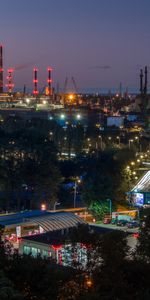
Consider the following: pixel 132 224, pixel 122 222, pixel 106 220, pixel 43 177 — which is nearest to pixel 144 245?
pixel 132 224

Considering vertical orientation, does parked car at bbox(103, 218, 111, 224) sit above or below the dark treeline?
below

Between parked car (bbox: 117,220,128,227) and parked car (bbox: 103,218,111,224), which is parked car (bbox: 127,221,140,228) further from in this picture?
parked car (bbox: 103,218,111,224)

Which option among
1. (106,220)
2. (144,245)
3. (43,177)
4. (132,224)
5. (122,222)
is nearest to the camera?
(144,245)

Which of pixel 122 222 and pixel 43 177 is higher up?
pixel 43 177

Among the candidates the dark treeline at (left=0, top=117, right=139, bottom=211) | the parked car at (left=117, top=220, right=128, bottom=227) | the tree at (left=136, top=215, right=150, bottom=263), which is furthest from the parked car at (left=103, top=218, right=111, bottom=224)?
the tree at (left=136, top=215, right=150, bottom=263)

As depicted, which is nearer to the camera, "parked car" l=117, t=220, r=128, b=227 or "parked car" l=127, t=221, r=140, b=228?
"parked car" l=127, t=221, r=140, b=228

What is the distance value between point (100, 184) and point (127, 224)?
41.8 inches

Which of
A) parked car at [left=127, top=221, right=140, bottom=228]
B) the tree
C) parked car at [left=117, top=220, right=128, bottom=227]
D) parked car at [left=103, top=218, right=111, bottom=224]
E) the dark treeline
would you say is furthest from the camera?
the dark treeline

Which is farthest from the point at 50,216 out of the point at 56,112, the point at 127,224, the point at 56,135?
the point at 56,112

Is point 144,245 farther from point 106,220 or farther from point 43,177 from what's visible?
point 43,177

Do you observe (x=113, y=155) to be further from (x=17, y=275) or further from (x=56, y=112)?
(x=56, y=112)

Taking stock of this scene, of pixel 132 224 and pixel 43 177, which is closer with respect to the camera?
pixel 132 224

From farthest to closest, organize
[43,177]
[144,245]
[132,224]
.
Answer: [43,177]
[132,224]
[144,245]

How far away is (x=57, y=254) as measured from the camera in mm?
6125
